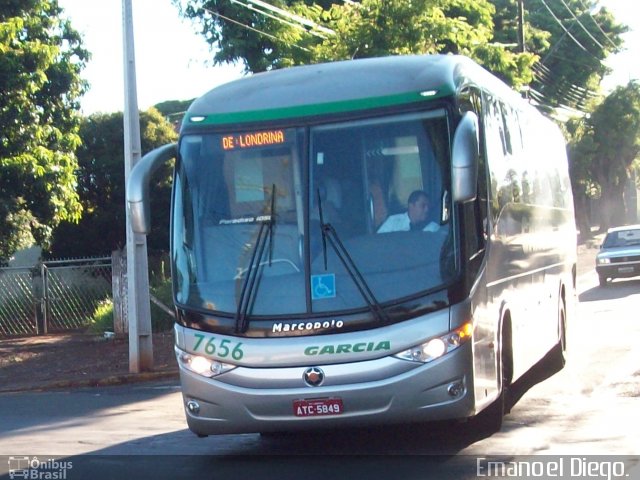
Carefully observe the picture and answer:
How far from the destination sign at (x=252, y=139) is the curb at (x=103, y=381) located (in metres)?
7.81

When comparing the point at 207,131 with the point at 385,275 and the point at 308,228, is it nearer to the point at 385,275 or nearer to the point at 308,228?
the point at 308,228

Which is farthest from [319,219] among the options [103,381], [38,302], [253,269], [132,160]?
[38,302]

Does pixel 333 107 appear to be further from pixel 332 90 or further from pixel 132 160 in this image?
pixel 132 160

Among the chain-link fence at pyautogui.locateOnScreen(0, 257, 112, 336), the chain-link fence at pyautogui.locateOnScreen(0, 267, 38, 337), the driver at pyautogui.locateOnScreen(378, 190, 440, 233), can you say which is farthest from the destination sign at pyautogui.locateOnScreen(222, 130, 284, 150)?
the chain-link fence at pyautogui.locateOnScreen(0, 267, 38, 337)

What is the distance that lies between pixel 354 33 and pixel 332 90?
13168mm

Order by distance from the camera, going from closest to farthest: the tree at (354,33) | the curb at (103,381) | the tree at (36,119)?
1. the curb at (103,381)
2. the tree at (36,119)
3. the tree at (354,33)

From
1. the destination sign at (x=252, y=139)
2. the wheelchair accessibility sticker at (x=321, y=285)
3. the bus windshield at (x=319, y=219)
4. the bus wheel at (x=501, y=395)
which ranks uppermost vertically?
the destination sign at (x=252, y=139)

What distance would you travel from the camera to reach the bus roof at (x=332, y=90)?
8891 mm

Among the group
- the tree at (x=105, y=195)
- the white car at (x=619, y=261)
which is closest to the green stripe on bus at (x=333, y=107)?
the white car at (x=619, y=261)

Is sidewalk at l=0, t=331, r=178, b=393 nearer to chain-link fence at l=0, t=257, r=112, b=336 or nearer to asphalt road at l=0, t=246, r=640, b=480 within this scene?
chain-link fence at l=0, t=257, r=112, b=336

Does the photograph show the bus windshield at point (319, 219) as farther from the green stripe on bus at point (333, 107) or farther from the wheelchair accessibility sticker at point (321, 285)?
the green stripe on bus at point (333, 107)

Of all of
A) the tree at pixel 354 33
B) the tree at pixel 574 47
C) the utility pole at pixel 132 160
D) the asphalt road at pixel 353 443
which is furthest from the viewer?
the tree at pixel 574 47

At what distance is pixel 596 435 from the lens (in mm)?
9258

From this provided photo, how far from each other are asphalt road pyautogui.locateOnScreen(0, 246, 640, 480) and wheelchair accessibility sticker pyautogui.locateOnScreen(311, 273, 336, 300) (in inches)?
55.1
